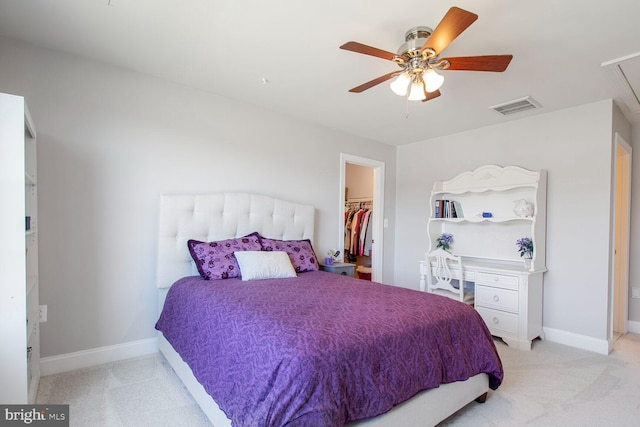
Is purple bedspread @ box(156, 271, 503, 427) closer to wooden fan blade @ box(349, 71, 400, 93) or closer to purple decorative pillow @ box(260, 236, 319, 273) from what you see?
purple decorative pillow @ box(260, 236, 319, 273)

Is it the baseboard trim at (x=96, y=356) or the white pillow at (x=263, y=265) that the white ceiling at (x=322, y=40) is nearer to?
the white pillow at (x=263, y=265)

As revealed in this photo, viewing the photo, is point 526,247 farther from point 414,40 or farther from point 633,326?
point 414,40

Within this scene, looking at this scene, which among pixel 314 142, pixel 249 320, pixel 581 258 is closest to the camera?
pixel 249 320

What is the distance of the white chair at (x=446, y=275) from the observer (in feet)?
11.1

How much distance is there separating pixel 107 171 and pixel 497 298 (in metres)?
3.76

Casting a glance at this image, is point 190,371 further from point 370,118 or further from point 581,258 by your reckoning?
point 581,258

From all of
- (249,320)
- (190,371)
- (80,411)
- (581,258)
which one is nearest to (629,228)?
(581,258)

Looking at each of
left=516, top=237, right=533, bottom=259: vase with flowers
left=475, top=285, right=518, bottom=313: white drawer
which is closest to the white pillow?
left=475, top=285, right=518, bottom=313: white drawer

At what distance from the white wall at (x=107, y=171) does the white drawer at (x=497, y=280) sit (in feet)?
8.73

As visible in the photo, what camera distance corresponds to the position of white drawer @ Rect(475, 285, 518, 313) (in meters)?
3.15

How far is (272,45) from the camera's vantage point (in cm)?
223

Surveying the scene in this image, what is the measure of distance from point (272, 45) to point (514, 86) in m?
2.07

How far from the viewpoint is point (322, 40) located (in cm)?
214

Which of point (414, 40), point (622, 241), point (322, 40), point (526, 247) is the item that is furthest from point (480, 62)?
point (622, 241)
